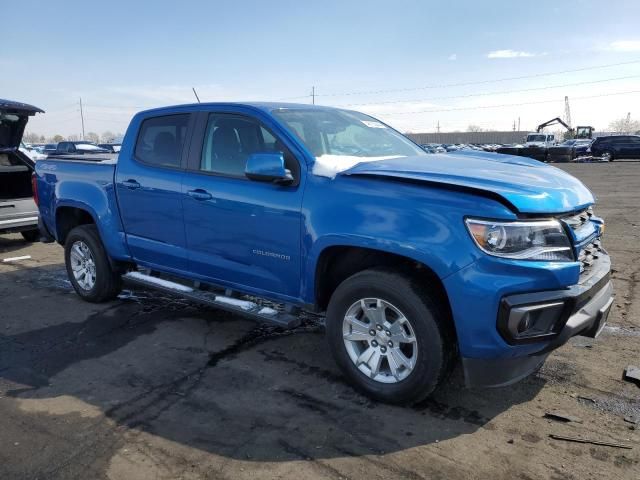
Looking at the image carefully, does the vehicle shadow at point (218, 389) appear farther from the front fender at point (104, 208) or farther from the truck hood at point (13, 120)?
the truck hood at point (13, 120)

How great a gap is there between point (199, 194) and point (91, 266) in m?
2.14

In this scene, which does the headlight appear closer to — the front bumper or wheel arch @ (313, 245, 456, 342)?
the front bumper

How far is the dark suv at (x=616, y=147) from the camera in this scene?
32.1m

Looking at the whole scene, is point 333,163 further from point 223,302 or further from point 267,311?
point 223,302

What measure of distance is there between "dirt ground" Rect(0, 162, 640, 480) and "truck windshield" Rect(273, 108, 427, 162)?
5.23 ft

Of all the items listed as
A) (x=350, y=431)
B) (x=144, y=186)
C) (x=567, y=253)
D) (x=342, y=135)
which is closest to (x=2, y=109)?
(x=144, y=186)

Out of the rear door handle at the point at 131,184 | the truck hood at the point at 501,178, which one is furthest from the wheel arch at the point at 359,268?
the rear door handle at the point at 131,184

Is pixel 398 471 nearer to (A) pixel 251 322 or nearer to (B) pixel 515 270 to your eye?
(B) pixel 515 270

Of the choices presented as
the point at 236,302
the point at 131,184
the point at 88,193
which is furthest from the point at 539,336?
the point at 88,193

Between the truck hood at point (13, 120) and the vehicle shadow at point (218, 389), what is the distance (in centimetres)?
407

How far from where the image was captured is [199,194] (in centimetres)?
416

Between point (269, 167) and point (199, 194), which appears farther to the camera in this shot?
point (199, 194)

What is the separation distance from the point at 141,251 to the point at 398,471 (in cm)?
322

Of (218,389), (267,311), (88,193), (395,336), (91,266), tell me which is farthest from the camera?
(91,266)
